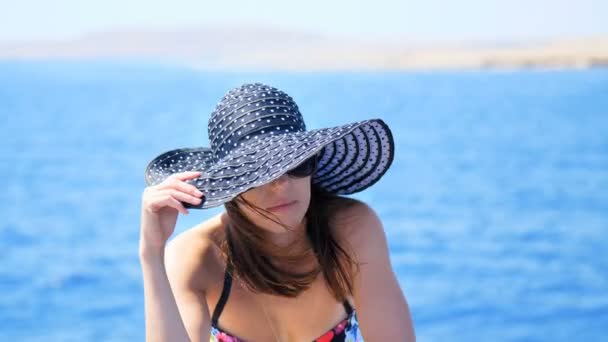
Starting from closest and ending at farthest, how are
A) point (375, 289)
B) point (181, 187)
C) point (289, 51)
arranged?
point (181, 187), point (375, 289), point (289, 51)

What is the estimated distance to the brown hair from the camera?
7.19ft

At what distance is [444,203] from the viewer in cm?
1263

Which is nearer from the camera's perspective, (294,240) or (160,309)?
(160,309)

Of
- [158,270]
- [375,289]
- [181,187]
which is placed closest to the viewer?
[181,187]

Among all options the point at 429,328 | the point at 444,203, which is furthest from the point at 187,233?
the point at 444,203

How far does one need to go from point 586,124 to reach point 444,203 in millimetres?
13688

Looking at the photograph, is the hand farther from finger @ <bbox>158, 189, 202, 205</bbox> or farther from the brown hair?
the brown hair

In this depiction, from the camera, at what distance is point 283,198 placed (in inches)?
76.5

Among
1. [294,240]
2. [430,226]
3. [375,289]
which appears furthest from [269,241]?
[430,226]

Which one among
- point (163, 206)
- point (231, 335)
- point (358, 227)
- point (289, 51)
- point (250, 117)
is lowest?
point (231, 335)

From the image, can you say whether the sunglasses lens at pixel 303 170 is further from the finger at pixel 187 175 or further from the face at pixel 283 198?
the finger at pixel 187 175

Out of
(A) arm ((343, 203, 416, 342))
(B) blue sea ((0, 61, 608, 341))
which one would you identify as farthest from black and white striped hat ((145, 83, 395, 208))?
(B) blue sea ((0, 61, 608, 341))

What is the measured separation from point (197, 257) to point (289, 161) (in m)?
0.52

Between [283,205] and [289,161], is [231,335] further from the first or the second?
[289,161]
